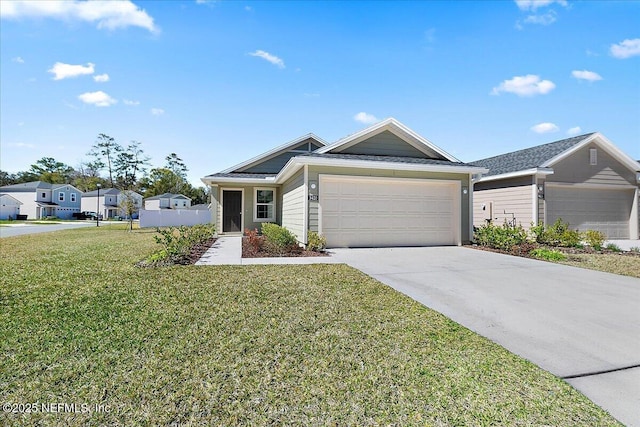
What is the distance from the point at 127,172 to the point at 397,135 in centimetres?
5825

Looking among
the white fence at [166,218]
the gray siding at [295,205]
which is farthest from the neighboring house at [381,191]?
the white fence at [166,218]

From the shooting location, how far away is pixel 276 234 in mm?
9258

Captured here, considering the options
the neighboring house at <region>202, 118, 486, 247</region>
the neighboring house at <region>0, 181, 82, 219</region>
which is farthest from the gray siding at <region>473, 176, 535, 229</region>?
the neighboring house at <region>0, 181, 82, 219</region>

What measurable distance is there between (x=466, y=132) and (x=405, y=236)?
25.0 ft

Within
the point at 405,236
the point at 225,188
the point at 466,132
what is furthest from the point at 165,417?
the point at 466,132

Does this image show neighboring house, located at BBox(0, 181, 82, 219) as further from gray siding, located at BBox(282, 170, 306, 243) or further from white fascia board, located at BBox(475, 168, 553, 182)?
white fascia board, located at BBox(475, 168, 553, 182)

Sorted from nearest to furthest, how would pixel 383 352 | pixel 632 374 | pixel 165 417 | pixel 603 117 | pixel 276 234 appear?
1. pixel 165 417
2. pixel 632 374
3. pixel 383 352
4. pixel 276 234
5. pixel 603 117

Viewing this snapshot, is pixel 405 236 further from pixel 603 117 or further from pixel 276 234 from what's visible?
pixel 603 117

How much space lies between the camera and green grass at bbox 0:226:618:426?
200 cm

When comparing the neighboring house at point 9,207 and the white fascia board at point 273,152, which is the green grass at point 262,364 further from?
the neighboring house at point 9,207

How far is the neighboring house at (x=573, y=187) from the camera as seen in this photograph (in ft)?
41.0

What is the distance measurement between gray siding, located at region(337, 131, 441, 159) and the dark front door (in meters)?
6.91

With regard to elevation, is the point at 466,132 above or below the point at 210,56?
below

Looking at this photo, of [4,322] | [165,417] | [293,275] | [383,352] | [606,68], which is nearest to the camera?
[165,417]
